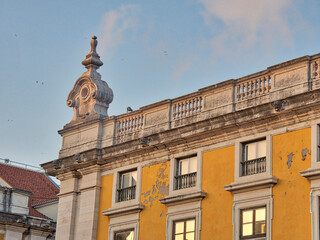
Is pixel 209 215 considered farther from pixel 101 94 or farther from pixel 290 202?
pixel 101 94

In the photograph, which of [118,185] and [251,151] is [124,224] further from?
[251,151]

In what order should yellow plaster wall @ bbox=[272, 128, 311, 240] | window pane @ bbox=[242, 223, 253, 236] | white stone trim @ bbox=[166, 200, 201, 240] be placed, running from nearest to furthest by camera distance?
yellow plaster wall @ bbox=[272, 128, 311, 240] → window pane @ bbox=[242, 223, 253, 236] → white stone trim @ bbox=[166, 200, 201, 240]

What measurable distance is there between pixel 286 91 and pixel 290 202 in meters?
3.73

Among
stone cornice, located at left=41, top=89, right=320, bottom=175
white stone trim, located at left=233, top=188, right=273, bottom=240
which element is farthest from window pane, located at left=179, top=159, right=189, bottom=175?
white stone trim, located at left=233, top=188, right=273, bottom=240

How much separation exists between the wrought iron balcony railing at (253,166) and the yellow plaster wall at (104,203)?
265 inches

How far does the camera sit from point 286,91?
27.6m

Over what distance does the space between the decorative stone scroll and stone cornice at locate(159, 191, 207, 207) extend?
6042 millimetres

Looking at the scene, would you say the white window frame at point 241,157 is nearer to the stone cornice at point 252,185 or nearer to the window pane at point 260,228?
the stone cornice at point 252,185

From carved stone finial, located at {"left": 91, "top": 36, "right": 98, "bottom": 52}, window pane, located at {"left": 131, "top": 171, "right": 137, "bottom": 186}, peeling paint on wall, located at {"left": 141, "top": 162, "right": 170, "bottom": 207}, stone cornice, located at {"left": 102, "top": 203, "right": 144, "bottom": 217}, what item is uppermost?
carved stone finial, located at {"left": 91, "top": 36, "right": 98, "bottom": 52}

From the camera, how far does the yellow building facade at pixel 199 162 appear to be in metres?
26.7

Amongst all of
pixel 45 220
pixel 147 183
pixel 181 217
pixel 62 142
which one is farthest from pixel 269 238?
pixel 45 220

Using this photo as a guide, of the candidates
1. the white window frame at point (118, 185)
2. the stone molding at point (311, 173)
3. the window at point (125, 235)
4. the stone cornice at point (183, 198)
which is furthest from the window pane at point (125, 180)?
the stone molding at point (311, 173)

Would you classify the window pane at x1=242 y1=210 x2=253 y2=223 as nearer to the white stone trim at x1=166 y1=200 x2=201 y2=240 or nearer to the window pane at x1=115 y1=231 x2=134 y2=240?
the white stone trim at x1=166 y1=200 x2=201 y2=240

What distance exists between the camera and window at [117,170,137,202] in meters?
32.2
